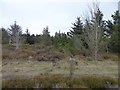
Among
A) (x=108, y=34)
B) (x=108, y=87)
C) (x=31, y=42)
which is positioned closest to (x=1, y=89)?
(x=108, y=87)

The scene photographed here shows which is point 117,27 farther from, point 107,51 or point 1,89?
point 1,89

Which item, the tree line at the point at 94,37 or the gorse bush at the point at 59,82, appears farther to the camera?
the tree line at the point at 94,37

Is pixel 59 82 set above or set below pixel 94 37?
below

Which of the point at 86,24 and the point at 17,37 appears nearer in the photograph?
the point at 86,24

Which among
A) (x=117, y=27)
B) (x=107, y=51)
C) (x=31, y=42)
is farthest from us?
(x=31, y=42)

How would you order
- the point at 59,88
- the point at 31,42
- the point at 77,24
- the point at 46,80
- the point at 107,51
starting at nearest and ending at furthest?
1. the point at 59,88
2. the point at 46,80
3. the point at 107,51
4. the point at 77,24
5. the point at 31,42

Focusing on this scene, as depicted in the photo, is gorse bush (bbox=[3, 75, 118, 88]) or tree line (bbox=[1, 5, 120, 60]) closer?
gorse bush (bbox=[3, 75, 118, 88])

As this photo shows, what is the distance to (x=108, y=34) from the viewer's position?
28688mm

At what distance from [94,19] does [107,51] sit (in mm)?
7985

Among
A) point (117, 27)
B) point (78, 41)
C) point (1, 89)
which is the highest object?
point (117, 27)

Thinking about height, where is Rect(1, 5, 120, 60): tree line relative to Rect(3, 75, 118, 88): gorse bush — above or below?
above

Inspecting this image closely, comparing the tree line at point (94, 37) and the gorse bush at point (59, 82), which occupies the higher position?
the tree line at point (94, 37)

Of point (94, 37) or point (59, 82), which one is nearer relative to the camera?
point (59, 82)

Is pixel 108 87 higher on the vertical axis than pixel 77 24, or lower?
lower
